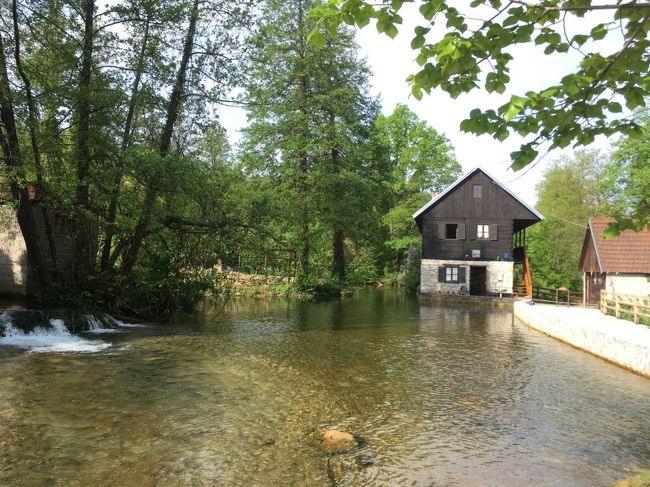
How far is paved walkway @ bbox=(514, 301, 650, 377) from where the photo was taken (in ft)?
38.5

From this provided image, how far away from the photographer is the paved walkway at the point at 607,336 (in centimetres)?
1173

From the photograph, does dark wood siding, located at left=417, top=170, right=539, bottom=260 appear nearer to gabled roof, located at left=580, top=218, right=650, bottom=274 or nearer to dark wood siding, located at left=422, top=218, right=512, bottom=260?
dark wood siding, located at left=422, top=218, right=512, bottom=260

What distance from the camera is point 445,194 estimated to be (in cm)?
3347

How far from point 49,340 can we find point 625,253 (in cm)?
2448

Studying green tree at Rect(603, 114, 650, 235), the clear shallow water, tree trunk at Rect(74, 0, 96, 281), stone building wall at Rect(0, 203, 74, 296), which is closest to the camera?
the clear shallow water

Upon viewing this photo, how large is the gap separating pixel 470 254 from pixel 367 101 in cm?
1318

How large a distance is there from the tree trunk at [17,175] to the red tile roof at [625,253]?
2343 centimetres

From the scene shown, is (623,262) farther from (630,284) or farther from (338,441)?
(338,441)

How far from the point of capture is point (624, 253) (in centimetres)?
2442

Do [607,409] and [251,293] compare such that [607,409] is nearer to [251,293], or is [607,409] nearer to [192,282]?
[192,282]

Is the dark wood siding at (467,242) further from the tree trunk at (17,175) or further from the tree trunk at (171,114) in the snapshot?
the tree trunk at (17,175)

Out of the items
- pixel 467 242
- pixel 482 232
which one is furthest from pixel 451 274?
pixel 482 232

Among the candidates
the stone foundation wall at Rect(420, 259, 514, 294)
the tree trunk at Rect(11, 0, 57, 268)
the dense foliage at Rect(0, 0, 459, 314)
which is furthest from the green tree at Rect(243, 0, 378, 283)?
the tree trunk at Rect(11, 0, 57, 268)

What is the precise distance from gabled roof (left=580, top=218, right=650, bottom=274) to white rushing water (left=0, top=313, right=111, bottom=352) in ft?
72.4
